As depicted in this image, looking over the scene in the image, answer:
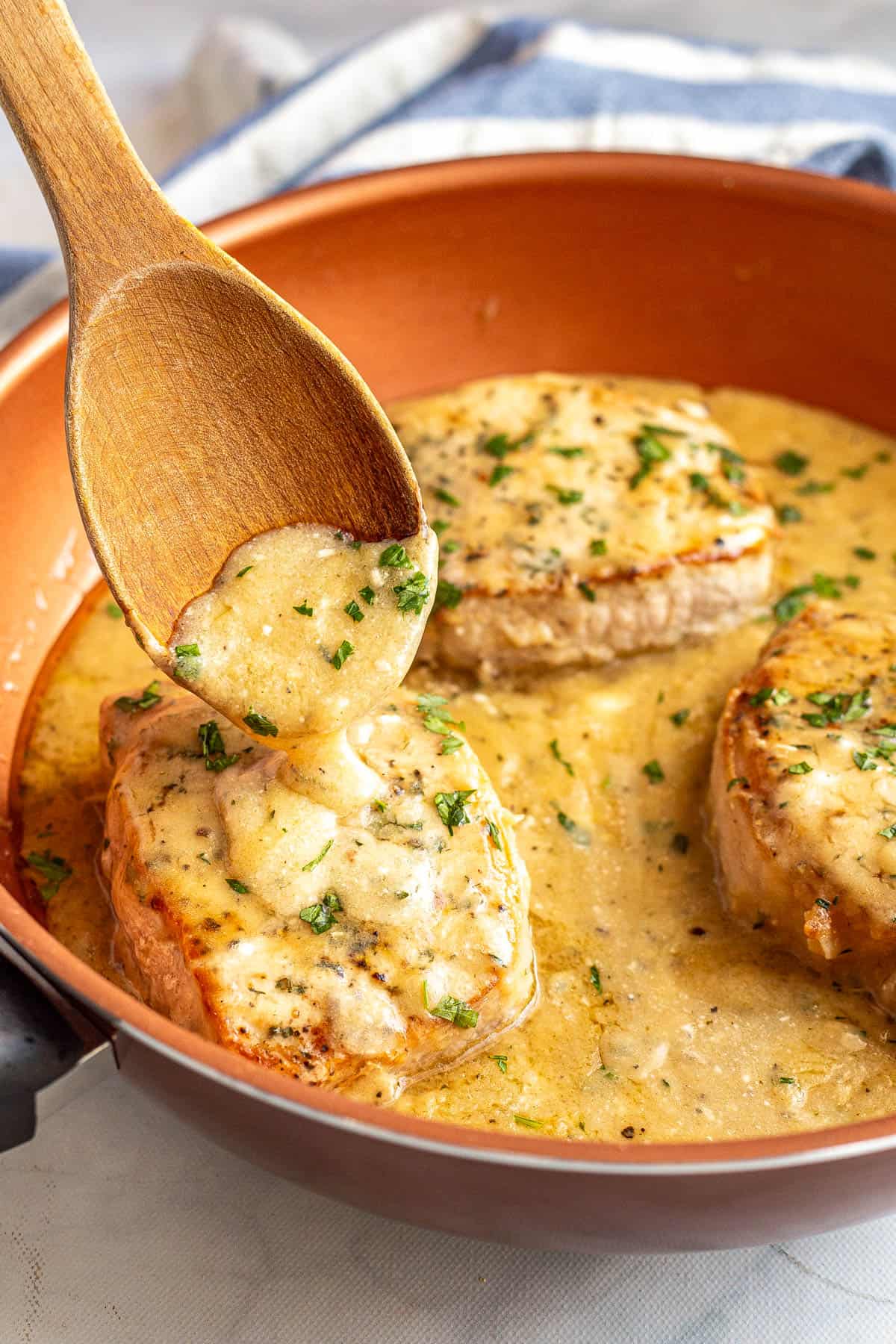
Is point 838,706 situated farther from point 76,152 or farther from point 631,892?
point 76,152

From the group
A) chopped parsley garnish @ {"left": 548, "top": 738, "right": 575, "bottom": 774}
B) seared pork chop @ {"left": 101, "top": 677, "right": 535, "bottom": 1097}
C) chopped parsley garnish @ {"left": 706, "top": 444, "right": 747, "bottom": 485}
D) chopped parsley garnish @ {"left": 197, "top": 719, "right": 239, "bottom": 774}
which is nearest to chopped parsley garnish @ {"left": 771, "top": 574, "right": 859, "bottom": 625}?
chopped parsley garnish @ {"left": 706, "top": 444, "right": 747, "bottom": 485}

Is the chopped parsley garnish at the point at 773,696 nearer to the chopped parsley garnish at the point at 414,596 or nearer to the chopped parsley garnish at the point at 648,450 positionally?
the chopped parsley garnish at the point at 648,450

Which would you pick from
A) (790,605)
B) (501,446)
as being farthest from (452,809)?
(790,605)

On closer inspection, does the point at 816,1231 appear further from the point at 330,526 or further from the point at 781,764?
the point at 330,526

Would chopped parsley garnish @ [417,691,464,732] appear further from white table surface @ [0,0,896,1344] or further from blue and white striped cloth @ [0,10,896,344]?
blue and white striped cloth @ [0,10,896,344]

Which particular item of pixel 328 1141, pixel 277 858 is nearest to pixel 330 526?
pixel 277 858

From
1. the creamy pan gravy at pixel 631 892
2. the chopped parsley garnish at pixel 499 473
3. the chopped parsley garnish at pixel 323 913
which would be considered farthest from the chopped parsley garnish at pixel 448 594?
the chopped parsley garnish at pixel 323 913
